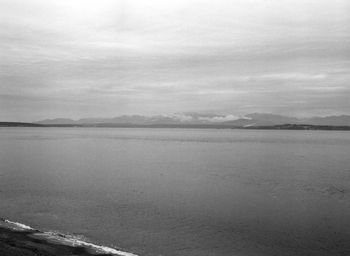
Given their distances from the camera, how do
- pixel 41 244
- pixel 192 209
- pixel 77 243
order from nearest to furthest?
1. pixel 41 244
2. pixel 77 243
3. pixel 192 209

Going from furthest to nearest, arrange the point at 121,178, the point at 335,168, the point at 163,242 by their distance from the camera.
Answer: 1. the point at 335,168
2. the point at 121,178
3. the point at 163,242

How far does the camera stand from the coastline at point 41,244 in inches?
664

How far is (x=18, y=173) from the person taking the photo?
158 ft

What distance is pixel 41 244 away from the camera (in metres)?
18.9

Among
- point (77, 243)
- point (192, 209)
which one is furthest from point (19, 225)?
point (192, 209)

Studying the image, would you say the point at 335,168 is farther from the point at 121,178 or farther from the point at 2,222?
the point at 2,222

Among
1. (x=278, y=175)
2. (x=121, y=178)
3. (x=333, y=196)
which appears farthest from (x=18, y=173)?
(x=333, y=196)

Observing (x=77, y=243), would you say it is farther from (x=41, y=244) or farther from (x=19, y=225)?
(x=19, y=225)

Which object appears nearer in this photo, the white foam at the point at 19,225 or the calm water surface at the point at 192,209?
the calm water surface at the point at 192,209

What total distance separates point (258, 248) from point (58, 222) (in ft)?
41.8

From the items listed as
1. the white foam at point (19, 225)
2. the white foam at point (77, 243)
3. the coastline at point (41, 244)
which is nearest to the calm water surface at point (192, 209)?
the white foam at point (19, 225)

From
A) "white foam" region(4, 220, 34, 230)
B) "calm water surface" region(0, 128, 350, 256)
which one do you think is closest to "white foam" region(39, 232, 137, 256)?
"calm water surface" region(0, 128, 350, 256)

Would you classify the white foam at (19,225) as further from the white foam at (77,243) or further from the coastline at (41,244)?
the white foam at (77,243)

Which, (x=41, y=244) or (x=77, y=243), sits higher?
(x=41, y=244)
